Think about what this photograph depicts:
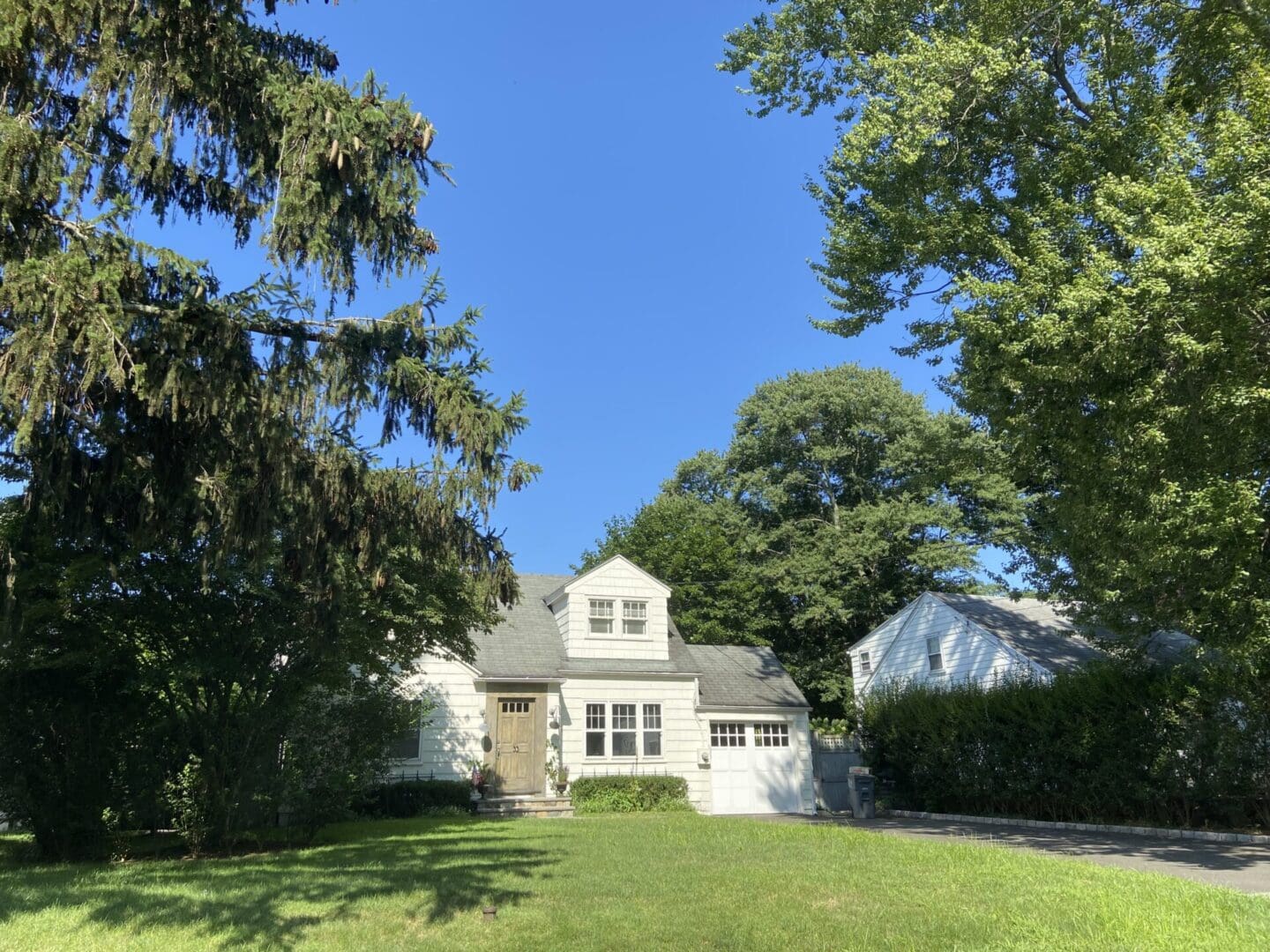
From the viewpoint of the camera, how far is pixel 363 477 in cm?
760

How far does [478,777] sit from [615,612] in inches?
215

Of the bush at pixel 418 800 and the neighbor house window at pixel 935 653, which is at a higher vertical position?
the neighbor house window at pixel 935 653

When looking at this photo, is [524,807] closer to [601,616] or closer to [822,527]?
[601,616]

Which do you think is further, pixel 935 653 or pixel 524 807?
pixel 935 653

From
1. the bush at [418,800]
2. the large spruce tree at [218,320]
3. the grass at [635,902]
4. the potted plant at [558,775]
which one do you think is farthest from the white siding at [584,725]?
the large spruce tree at [218,320]

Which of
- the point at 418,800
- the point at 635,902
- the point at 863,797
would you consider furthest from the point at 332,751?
the point at 863,797

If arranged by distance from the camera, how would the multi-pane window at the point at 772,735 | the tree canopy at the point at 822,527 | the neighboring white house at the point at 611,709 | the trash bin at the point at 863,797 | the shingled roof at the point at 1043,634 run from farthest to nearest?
the tree canopy at the point at 822,527 → the multi-pane window at the point at 772,735 → the neighboring white house at the point at 611,709 → the shingled roof at the point at 1043,634 → the trash bin at the point at 863,797

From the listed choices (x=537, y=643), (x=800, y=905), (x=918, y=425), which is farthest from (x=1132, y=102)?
(x=918, y=425)

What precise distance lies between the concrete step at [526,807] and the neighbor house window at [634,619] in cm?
478

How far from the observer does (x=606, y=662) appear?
22.0m

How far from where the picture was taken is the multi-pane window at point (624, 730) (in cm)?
2144

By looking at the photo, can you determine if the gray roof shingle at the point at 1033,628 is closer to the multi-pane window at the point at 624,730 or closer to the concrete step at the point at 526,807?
the multi-pane window at the point at 624,730

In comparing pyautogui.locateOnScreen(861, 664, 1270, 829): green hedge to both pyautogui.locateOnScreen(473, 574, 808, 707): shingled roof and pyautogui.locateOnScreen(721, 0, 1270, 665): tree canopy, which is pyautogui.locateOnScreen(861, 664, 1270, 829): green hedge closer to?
pyautogui.locateOnScreen(721, 0, 1270, 665): tree canopy

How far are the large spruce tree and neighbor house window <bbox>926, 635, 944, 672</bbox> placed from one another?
1775cm
